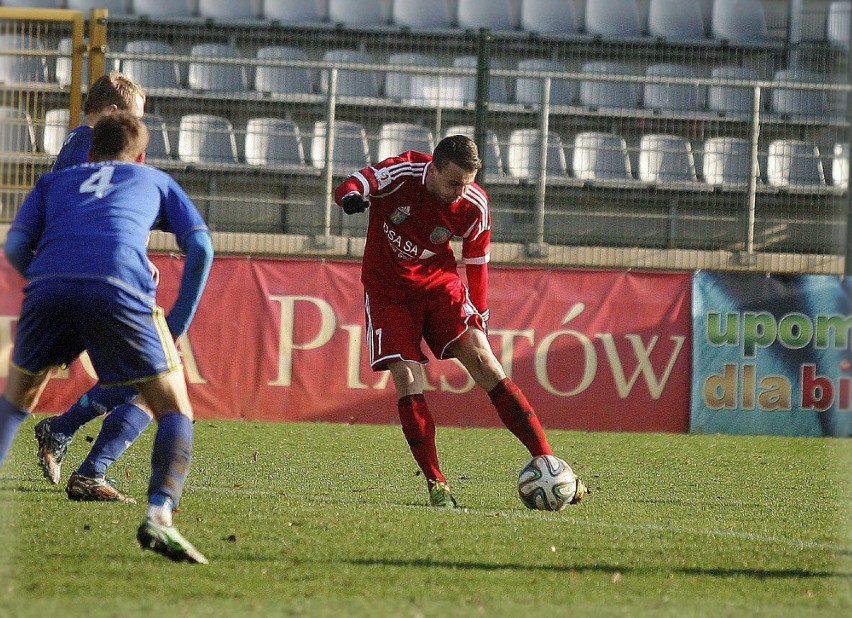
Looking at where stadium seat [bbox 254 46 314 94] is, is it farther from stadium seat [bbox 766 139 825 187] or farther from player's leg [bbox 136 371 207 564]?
player's leg [bbox 136 371 207 564]

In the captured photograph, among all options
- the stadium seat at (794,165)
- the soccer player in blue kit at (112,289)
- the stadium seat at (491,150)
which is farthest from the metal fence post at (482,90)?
the soccer player in blue kit at (112,289)

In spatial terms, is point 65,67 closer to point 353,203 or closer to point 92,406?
point 92,406

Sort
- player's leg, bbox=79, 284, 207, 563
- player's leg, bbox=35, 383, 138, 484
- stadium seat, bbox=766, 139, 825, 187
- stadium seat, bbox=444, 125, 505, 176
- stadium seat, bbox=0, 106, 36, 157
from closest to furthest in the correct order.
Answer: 1. player's leg, bbox=79, 284, 207, 563
2. player's leg, bbox=35, 383, 138, 484
3. stadium seat, bbox=0, 106, 36, 157
4. stadium seat, bbox=766, 139, 825, 187
5. stadium seat, bbox=444, 125, 505, 176

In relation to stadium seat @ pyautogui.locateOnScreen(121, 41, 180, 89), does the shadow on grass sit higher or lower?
lower

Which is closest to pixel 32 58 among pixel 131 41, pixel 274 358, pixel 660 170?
pixel 131 41

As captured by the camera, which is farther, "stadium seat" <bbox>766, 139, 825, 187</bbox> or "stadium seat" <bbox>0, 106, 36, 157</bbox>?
"stadium seat" <bbox>766, 139, 825, 187</bbox>

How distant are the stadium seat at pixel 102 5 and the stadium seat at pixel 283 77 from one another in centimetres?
276

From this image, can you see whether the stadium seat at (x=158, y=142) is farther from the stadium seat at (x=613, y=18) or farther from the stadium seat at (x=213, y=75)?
the stadium seat at (x=613, y=18)

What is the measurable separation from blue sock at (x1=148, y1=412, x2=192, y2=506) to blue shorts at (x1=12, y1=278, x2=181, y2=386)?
0.18 m

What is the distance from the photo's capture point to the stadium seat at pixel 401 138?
1280cm

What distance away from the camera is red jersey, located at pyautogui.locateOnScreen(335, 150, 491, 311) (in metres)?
6.35

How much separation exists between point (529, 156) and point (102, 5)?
717 cm

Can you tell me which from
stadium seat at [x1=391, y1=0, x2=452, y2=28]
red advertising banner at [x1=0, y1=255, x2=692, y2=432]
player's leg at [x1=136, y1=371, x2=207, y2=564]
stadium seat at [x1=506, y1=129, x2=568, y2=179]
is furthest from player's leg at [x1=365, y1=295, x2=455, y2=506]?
stadium seat at [x1=391, y1=0, x2=452, y2=28]

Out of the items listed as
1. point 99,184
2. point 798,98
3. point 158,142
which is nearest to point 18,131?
point 158,142
